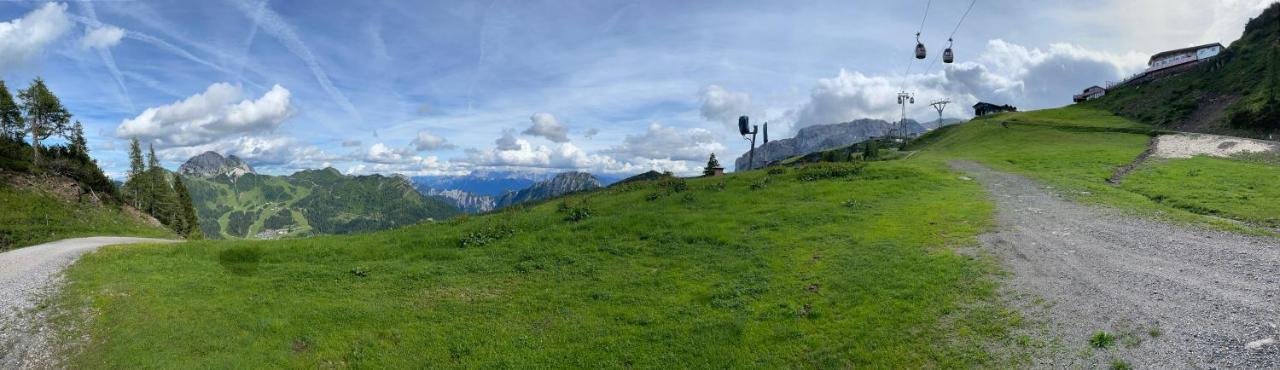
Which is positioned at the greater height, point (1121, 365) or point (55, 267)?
point (55, 267)

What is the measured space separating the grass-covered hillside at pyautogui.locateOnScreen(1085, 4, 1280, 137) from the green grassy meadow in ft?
417

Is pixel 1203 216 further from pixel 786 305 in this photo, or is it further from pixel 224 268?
pixel 224 268

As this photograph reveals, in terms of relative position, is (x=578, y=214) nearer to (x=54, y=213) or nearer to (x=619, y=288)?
(x=619, y=288)

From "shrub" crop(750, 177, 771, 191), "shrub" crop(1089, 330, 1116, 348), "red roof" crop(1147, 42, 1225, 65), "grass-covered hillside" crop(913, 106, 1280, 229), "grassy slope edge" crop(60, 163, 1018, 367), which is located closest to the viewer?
"shrub" crop(1089, 330, 1116, 348)

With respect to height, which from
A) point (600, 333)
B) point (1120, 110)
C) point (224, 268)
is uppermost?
point (1120, 110)

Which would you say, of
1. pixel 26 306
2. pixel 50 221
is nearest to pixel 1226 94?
pixel 26 306

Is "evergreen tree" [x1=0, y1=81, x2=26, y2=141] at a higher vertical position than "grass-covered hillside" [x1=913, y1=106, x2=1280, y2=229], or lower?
higher

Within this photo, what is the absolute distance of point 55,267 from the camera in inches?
1008

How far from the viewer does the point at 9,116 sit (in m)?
74.6

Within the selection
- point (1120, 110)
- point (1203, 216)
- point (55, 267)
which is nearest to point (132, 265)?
point (55, 267)

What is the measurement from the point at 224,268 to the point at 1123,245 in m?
37.7

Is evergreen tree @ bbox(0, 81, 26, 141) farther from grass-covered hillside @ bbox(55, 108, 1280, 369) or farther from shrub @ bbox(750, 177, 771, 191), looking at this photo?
shrub @ bbox(750, 177, 771, 191)

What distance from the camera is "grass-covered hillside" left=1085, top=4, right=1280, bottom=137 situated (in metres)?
74.6

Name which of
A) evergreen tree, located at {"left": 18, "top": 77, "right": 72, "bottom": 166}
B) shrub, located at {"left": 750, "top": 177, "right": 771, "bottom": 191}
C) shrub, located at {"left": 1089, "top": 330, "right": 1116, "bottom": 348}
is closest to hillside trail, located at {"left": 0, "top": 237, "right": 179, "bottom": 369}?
shrub, located at {"left": 1089, "top": 330, "right": 1116, "bottom": 348}
